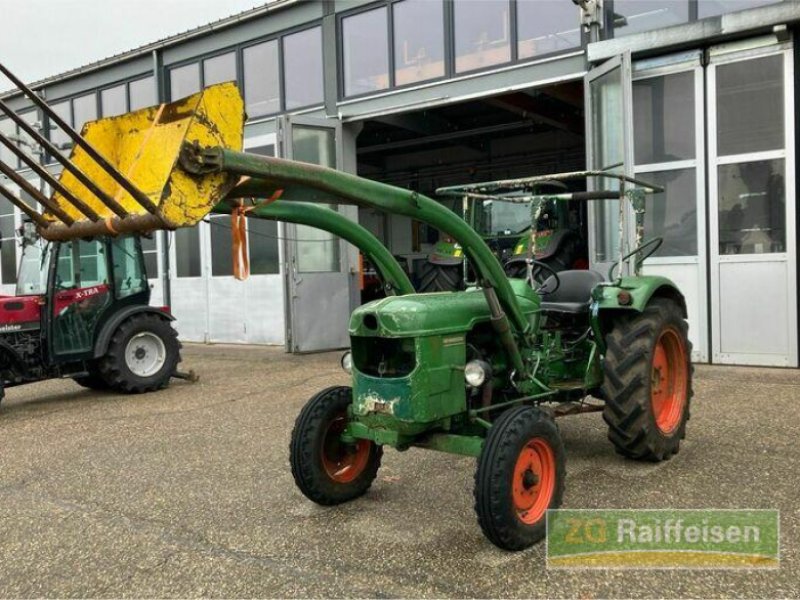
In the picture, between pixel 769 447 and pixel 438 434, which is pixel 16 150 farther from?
pixel 769 447

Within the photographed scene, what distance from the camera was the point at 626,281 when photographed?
4707 millimetres

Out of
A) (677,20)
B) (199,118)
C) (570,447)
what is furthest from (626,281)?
(677,20)

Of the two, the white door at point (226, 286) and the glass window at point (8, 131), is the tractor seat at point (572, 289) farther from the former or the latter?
the glass window at point (8, 131)

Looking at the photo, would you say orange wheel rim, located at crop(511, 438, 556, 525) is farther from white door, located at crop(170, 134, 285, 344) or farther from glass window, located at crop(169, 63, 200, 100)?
glass window, located at crop(169, 63, 200, 100)

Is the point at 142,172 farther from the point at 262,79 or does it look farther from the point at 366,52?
the point at 262,79

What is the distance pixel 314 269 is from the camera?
1065 cm

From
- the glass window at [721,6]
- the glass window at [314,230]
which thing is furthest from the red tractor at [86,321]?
the glass window at [721,6]

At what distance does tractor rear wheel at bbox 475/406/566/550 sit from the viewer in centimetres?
314

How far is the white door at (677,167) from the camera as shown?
323 inches

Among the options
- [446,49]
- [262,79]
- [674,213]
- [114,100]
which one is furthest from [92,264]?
[114,100]

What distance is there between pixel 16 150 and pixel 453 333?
6.82 ft

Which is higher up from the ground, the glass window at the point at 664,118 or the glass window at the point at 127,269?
the glass window at the point at 664,118

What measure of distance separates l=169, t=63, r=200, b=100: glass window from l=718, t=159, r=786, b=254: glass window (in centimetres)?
873

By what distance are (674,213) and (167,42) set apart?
9090 mm
